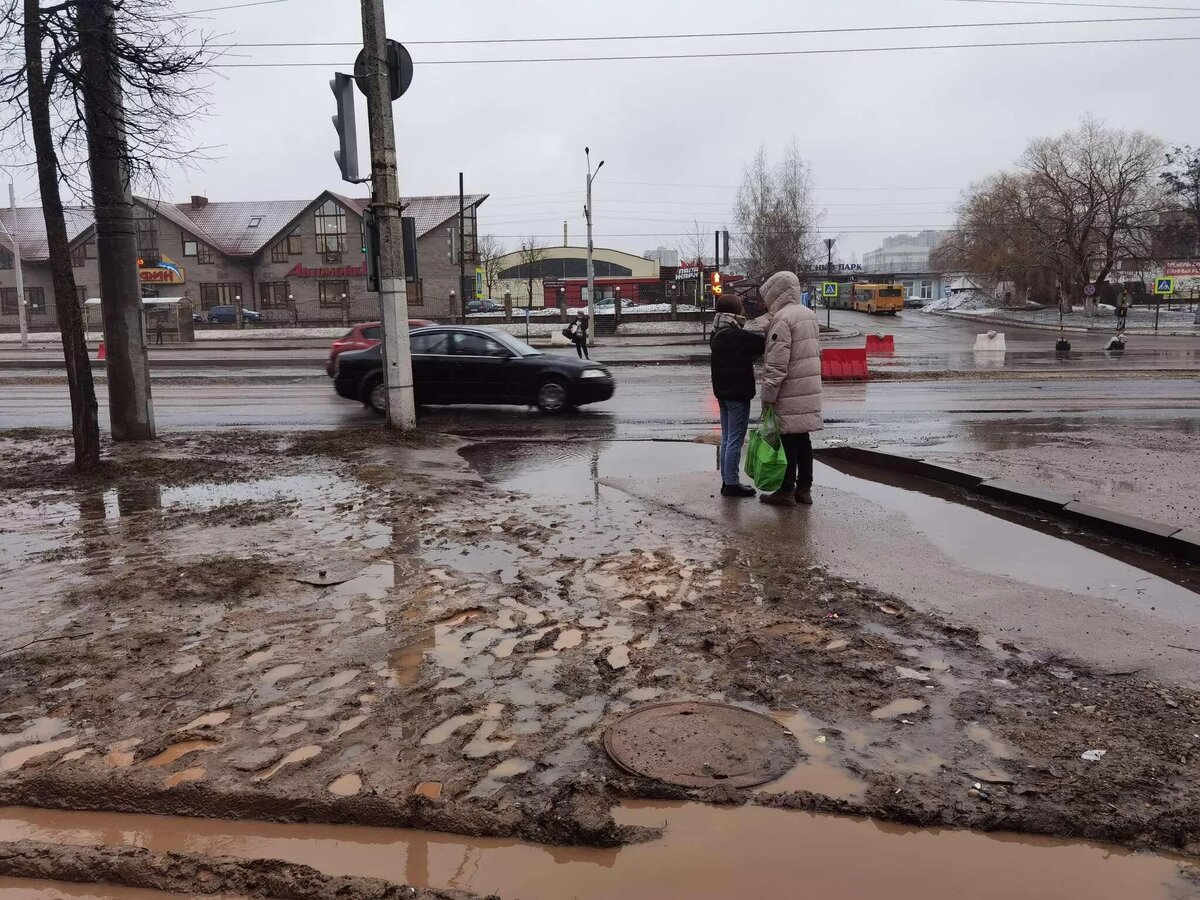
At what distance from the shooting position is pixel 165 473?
31.3ft

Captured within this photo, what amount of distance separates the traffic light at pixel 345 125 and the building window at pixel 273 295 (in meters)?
57.0

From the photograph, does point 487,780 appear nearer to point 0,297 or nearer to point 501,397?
point 501,397

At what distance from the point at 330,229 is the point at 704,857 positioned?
218 feet

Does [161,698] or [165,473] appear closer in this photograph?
[161,698]

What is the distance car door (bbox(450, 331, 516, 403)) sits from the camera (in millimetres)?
14820

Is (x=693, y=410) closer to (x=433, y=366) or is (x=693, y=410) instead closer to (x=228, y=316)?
(x=433, y=366)

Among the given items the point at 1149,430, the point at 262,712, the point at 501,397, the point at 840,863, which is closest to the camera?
the point at 840,863

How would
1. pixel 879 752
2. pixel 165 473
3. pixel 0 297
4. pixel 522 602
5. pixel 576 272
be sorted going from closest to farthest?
pixel 879 752 < pixel 522 602 < pixel 165 473 < pixel 0 297 < pixel 576 272

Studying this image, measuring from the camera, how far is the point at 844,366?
21000 mm

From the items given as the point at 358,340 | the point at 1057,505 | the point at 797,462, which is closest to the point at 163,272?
the point at 358,340

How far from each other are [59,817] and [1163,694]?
419cm

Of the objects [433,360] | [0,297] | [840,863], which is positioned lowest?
[840,863]

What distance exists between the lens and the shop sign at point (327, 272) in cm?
6419

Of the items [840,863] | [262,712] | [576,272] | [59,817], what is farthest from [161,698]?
[576,272]
